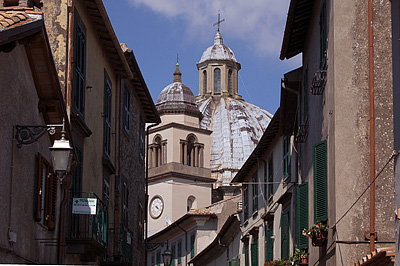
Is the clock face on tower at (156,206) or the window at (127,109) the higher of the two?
the window at (127,109)

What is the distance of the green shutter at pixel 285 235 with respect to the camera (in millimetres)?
26219

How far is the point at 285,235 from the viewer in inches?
1040

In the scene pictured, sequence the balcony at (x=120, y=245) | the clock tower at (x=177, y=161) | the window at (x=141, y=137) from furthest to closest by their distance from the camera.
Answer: the clock tower at (x=177, y=161), the window at (x=141, y=137), the balcony at (x=120, y=245)

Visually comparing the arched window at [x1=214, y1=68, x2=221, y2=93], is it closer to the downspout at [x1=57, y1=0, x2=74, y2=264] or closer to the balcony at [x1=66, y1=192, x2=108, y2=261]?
the balcony at [x1=66, y1=192, x2=108, y2=261]

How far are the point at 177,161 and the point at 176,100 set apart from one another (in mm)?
5841

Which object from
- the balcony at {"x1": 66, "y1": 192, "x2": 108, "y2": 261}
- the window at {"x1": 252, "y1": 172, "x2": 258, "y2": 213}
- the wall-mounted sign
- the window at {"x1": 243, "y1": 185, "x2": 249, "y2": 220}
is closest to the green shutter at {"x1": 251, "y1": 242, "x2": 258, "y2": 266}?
the window at {"x1": 252, "y1": 172, "x2": 258, "y2": 213}

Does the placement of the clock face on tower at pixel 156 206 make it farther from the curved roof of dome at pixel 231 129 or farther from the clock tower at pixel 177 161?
the curved roof of dome at pixel 231 129

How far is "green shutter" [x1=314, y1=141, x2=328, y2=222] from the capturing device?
1700 centimetres

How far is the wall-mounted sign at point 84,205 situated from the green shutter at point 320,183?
4.53m

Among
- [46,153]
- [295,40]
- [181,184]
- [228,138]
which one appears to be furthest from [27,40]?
[228,138]

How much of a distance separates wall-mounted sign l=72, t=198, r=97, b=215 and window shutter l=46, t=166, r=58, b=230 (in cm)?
189

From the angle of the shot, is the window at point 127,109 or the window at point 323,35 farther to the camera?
the window at point 127,109

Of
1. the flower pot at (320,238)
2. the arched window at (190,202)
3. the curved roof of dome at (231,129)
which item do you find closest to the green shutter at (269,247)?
the flower pot at (320,238)

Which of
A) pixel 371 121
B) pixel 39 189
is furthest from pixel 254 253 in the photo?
pixel 39 189
